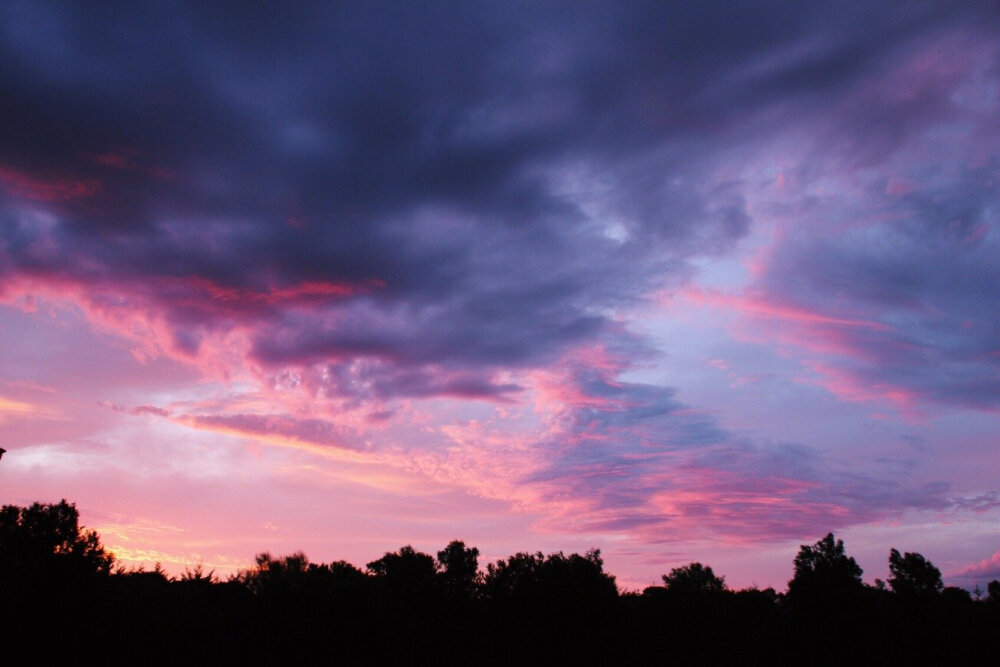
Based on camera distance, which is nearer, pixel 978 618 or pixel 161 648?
pixel 161 648

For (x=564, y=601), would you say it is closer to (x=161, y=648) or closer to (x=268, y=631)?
(x=268, y=631)

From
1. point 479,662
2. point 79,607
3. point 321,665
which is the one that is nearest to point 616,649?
point 479,662

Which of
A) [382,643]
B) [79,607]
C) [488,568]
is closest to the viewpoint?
[79,607]

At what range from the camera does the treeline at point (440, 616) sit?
107ft

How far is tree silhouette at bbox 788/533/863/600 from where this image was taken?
57500mm

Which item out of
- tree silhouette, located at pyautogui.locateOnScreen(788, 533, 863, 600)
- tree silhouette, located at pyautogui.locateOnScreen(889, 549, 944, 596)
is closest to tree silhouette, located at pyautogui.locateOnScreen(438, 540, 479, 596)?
tree silhouette, located at pyautogui.locateOnScreen(788, 533, 863, 600)

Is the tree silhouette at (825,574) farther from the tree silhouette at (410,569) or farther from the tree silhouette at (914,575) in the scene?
the tree silhouette at (410,569)

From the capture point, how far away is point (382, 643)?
37.3 metres

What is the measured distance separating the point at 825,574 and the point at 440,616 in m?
39.1

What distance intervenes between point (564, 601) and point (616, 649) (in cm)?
503

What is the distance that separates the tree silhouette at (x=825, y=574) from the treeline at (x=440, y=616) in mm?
401

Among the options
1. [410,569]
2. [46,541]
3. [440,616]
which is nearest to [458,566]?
[410,569]

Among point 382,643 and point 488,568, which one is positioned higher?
point 488,568

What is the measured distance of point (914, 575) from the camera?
71.2 m
